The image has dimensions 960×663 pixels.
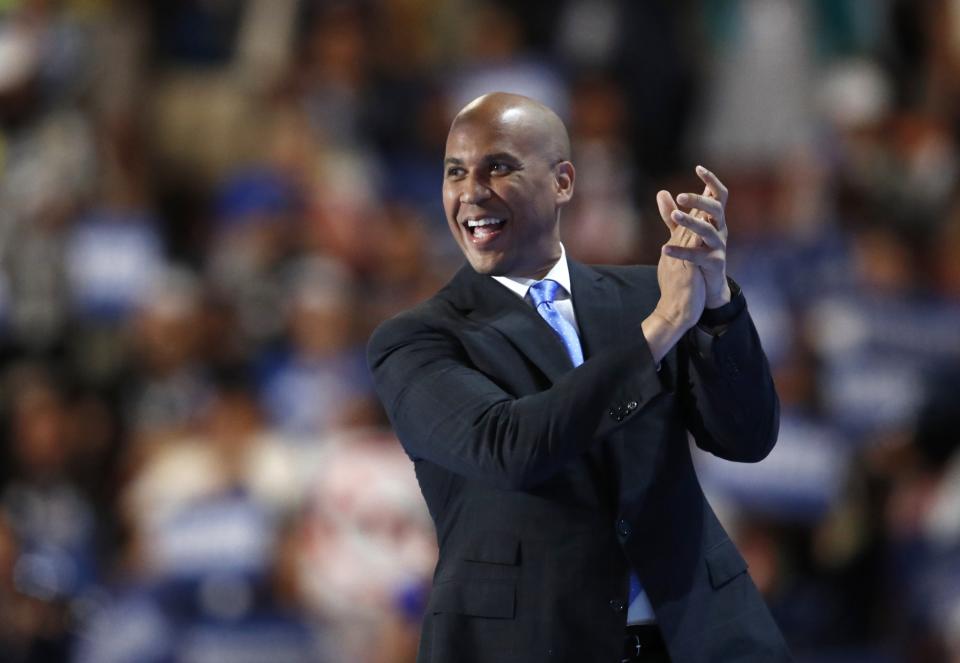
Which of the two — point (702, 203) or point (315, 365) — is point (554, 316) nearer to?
point (702, 203)

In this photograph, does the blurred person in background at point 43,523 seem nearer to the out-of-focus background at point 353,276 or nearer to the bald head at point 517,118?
the out-of-focus background at point 353,276

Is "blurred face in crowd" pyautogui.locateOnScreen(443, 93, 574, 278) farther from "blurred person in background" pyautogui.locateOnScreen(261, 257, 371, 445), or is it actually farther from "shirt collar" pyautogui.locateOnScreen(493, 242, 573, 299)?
"blurred person in background" pyautogui.locateOnScreen(261, 257, 371, 445)

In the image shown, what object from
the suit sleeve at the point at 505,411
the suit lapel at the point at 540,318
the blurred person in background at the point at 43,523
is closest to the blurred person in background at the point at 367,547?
the blurred person in background at the point at 43,523

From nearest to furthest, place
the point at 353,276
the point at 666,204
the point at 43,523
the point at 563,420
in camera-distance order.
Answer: the point at 563,420
the point at 666,204
the point at 43,523
the point at 353,276

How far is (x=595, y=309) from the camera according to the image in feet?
9.79

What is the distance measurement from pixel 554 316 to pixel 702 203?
0.37 meters

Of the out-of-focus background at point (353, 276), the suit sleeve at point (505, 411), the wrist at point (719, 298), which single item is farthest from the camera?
the out-of-focus background at point (353, 276)

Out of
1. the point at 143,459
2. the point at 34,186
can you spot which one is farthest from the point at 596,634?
the point at 34,186

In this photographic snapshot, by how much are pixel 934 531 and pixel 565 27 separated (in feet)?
13.2

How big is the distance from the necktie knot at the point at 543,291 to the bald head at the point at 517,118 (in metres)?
0.21

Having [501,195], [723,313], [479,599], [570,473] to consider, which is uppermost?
[501,195]

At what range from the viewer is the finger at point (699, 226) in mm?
2707

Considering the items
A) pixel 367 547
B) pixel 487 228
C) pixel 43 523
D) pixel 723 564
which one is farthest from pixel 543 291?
pixel 43 523

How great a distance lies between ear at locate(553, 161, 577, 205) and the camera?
3.03 meters
